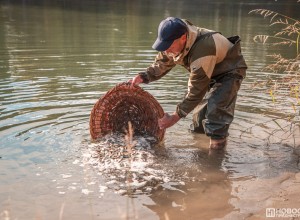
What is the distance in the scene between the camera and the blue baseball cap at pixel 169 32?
14.0 ft

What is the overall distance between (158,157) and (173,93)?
2795 millimetres

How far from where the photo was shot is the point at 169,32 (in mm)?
4277

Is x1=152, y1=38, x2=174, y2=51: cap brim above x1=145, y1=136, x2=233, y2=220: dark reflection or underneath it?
above

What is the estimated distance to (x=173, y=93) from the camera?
25.0 feet

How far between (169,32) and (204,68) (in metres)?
0.57

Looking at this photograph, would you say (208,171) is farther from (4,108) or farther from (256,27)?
(256,27)

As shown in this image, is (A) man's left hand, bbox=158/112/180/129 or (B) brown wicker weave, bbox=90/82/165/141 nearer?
(A) man's left hand, bbox=158/112/180/129

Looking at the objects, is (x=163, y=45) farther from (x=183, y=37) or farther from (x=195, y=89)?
(x=195, y=89)

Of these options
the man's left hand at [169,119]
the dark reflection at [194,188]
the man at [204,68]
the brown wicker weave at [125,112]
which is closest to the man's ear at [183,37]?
the man at [204,68]

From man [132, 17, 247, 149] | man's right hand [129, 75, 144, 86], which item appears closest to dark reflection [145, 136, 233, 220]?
man [132, 17, 247, 149]

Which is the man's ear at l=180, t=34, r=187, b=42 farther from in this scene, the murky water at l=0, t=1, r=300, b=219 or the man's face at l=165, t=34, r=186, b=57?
the murky water at l=0, t=1, r=300, b=219

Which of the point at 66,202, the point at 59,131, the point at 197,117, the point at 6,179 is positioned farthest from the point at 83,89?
the point at 66,202

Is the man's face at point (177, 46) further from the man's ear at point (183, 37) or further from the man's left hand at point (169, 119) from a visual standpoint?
the man's left hand at point (169, 119)

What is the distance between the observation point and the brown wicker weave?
529 cm
